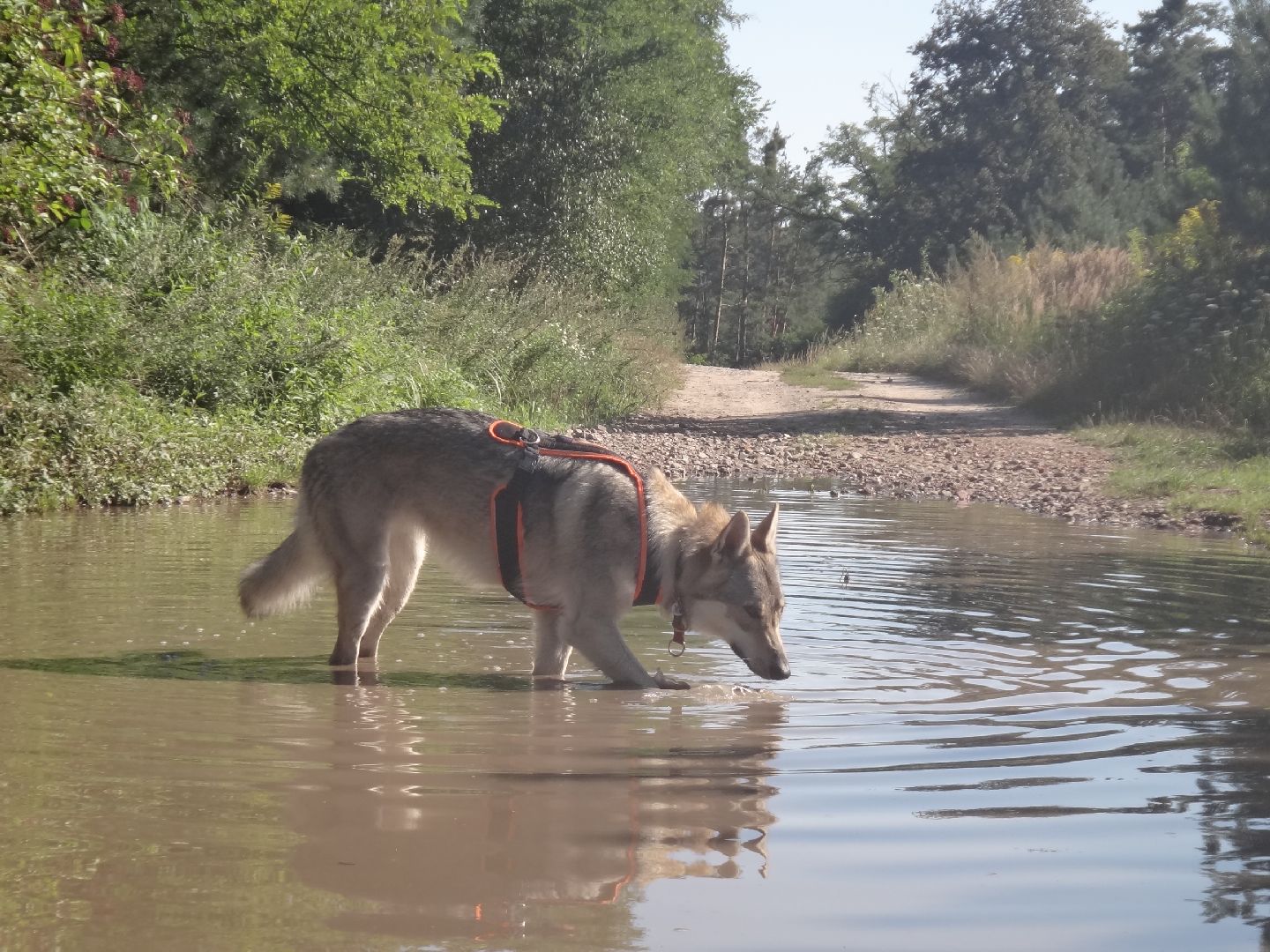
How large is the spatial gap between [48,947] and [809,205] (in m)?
78.2

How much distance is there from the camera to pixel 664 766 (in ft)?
15.6

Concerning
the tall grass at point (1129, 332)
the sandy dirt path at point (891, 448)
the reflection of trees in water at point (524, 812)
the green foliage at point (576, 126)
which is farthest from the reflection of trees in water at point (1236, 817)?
the green foliage at point (576, 126)

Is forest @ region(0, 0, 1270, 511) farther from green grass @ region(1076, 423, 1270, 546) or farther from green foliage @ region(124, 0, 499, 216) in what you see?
green grass @ region(1076, 423, 1270, 546)

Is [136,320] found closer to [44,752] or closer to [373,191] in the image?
[44,752]

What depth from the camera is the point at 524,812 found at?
404 centimetres

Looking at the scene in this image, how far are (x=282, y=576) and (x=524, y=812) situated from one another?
337cm

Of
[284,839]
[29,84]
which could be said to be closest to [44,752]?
[284,839]

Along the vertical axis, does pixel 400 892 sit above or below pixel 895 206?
below

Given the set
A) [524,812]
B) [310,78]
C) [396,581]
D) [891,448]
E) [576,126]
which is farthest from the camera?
[576,126]

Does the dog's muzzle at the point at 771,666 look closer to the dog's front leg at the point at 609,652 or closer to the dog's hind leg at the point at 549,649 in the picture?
the dog's front leg at the point at 609,652

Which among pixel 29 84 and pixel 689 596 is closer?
pixel 689 596

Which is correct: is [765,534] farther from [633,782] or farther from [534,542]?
[633,782]

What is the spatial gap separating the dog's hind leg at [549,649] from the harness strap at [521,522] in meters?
0.07

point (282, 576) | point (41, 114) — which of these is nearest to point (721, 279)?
point (41, 114)
